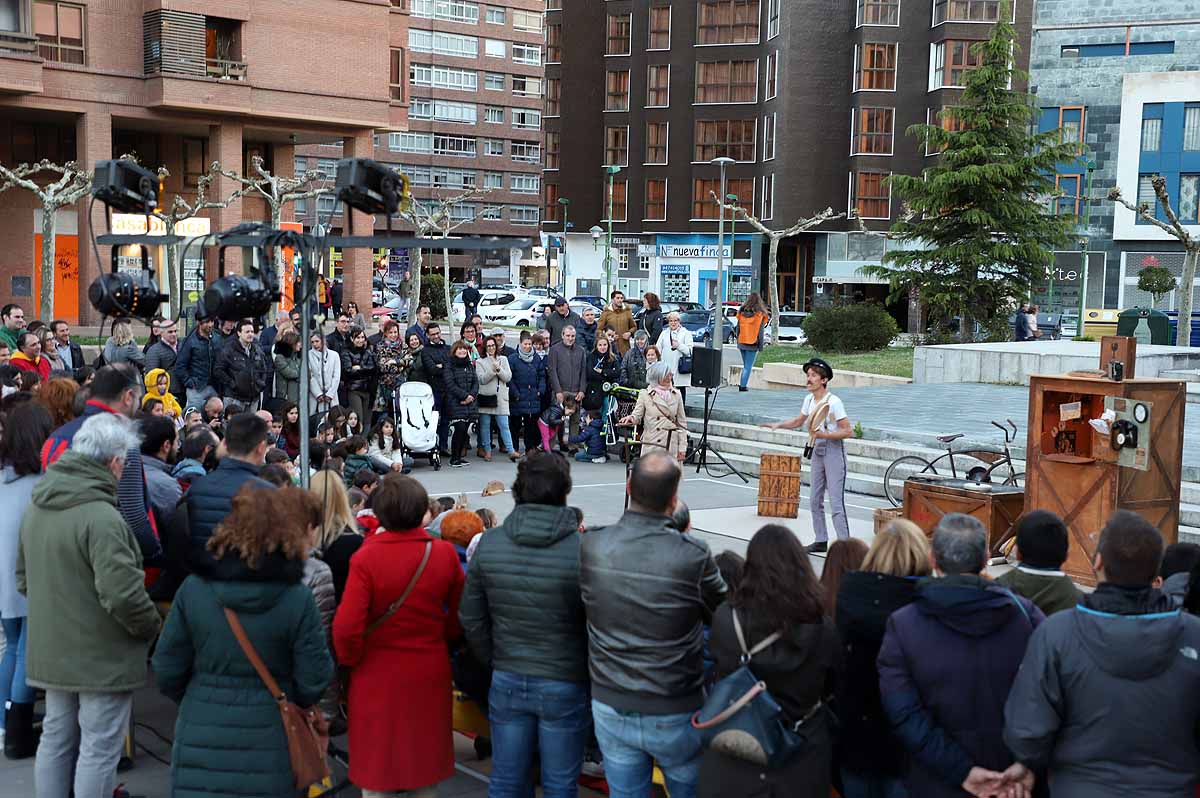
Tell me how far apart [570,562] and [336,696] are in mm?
1752

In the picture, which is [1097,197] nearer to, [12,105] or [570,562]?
[12,105]

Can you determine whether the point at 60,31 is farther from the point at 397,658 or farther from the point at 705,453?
the point at 397,658

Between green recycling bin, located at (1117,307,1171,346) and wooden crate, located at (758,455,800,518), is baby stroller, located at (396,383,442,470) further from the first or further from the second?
green recycling bin, located at (1117,307,1171,346)

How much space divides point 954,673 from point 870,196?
58.8 m

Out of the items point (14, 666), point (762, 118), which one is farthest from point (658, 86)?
point (14, 666)

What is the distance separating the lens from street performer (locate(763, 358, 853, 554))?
35.8 feet

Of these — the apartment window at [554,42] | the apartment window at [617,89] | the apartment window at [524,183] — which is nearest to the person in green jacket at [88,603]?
the apartment window at [617,89]

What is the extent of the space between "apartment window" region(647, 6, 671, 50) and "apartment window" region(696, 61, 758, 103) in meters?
2.68

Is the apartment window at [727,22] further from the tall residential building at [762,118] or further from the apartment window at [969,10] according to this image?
the apartment window at [969,10]

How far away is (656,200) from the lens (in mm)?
67000

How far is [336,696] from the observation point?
573 cm

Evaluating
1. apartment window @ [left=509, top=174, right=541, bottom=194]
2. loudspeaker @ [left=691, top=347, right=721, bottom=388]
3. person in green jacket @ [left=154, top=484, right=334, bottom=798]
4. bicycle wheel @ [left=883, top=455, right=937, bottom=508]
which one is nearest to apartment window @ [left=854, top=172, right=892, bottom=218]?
apartment window @ [left=509, top=174, right=541, bottom=194]

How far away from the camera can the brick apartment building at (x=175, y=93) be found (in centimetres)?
3559

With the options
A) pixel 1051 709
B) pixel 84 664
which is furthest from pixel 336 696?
pixel 1051 709
